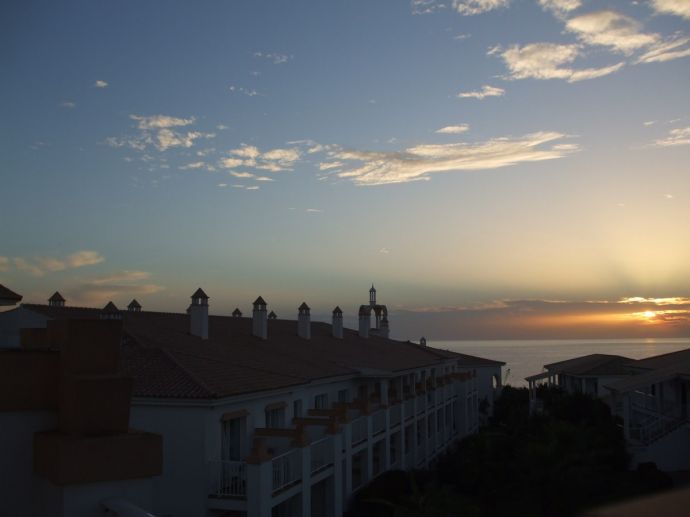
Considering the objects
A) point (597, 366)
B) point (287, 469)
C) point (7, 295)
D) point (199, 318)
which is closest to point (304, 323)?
point (199, 318)

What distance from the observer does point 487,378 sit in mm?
63219

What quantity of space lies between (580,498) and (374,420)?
894cm

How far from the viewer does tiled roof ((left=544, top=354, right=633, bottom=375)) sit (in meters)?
48.4

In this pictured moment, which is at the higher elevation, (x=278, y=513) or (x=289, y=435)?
(x=289, y=435)

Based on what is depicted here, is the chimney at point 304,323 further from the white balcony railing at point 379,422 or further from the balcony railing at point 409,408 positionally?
the white balcony railing at point 379,422

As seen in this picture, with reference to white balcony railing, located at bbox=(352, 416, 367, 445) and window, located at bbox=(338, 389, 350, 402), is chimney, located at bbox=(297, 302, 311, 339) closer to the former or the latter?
window, located at bbox=(338, 389, 350, 402)

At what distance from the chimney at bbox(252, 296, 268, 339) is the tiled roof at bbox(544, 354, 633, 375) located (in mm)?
27972

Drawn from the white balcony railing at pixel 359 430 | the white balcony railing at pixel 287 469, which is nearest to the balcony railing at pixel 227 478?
the white balcony railing at pixel 287 469

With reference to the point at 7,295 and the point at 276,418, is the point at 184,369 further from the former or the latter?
the point at 7,295

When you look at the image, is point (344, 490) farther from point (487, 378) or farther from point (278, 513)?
point (487, 378)

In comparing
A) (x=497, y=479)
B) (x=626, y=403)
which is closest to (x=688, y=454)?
(x=626, y=403)

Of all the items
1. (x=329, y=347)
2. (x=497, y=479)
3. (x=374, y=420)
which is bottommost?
(x=497, y=479)

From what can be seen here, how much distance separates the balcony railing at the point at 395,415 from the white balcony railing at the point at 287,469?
1141 centimetres

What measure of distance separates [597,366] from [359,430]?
31252 mm
